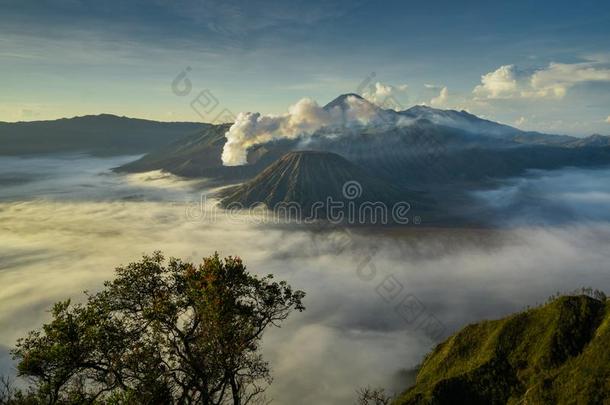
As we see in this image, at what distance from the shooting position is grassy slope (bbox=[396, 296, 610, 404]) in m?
38.2

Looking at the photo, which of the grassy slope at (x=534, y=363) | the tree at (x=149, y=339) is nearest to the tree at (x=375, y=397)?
the grassy slope at (x=534, y=363)

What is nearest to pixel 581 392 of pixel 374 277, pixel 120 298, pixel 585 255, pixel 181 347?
pixel 181 347

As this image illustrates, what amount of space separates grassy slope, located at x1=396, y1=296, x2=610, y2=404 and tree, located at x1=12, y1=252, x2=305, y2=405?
71.5 ft

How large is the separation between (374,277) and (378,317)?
120 ft

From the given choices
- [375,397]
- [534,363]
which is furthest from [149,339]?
[534,363]

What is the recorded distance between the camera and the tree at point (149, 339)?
92.6 ft

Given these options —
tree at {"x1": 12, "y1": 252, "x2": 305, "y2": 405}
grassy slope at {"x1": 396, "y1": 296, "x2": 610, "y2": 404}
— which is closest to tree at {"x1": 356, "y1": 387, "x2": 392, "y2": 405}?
grassy slope at {"x1": 396, "y1": 296, "x2": 610, "y2": 404}

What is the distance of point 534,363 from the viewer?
42.9 meters

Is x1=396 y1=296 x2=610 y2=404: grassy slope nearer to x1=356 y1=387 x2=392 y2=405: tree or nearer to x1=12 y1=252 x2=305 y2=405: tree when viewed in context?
x1=356 y1=387 x2=392 y2=405: tree

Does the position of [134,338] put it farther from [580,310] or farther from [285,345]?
[285,345]

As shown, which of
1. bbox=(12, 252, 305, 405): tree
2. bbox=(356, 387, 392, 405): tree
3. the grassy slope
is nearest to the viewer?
bbox=(12, 252, 305, 405): tree

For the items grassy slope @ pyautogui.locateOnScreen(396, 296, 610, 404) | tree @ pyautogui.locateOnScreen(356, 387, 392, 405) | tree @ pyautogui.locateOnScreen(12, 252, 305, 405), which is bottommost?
tree @ pyautogui.locateOnScreen(356, 387, 392, 405)

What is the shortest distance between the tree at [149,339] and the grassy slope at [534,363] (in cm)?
2180

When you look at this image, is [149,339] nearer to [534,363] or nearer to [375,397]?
[375,397]
